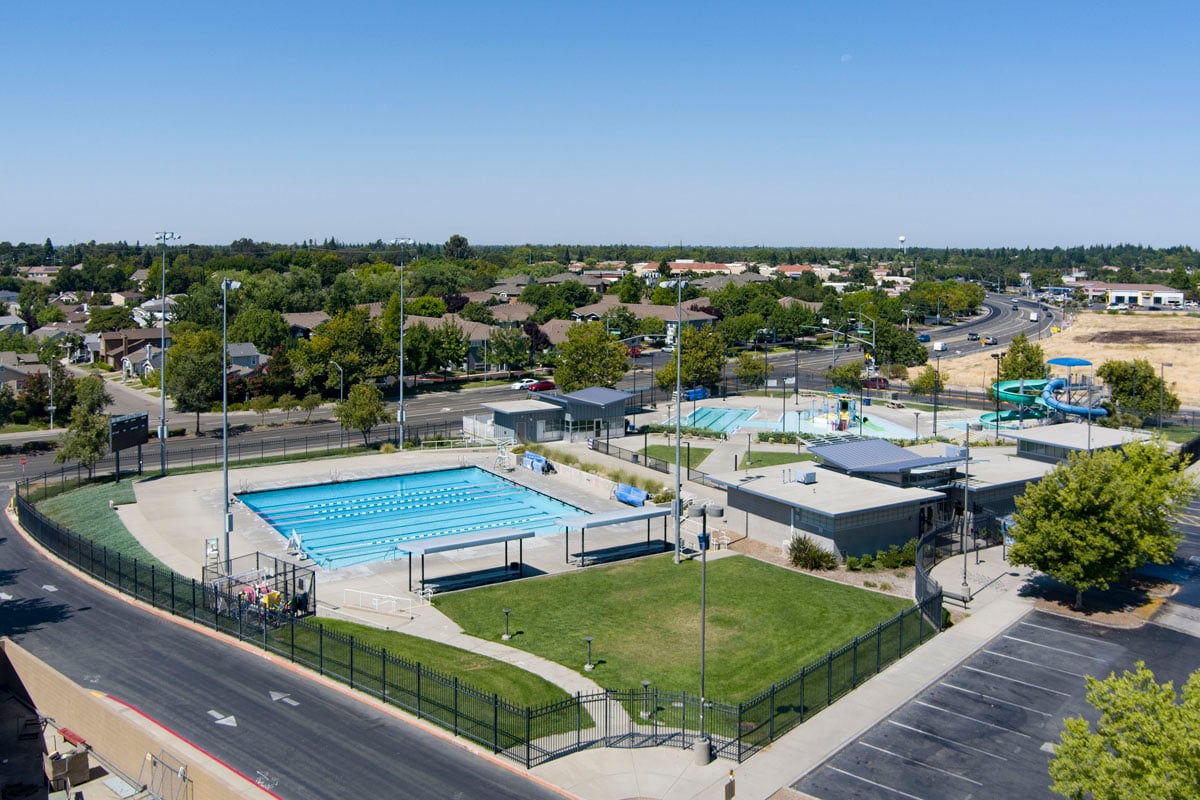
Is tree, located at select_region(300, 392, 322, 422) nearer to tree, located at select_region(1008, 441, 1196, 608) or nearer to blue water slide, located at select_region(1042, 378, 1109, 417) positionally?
blue water slide, located at select_region(1042, 378, 1109, 417)

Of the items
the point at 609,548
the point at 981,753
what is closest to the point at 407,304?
the point at 609,548

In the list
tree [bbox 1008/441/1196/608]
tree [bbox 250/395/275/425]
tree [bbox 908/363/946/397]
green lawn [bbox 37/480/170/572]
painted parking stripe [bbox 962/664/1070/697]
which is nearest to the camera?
painted parking stripe [bbox 962/664/1070/697]

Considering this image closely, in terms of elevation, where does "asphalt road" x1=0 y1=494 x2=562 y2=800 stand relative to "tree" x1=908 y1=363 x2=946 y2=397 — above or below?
below

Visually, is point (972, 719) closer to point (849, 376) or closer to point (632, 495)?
point (632, 495)

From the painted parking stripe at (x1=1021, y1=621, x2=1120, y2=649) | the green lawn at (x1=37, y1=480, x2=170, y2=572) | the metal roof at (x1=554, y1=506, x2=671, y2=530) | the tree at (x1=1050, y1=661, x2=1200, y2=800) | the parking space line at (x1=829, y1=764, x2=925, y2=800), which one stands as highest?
the tree at (x1=1050, y1=661, x2=1200, y2=800)

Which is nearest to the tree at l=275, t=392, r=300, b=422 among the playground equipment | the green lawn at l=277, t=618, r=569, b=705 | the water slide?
the green lawn at l=277, t=618, r=569, b=705

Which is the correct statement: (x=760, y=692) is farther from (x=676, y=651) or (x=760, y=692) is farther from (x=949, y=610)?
(x=949, y=610)

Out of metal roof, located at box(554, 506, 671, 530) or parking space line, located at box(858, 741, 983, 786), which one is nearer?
parking space line, located at box(858, 741, 983, 786)
